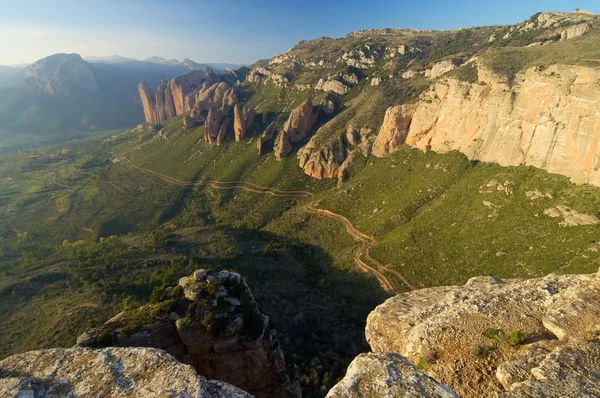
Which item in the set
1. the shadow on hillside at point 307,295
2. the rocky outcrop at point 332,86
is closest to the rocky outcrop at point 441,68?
the rocky outcrop at point 332,86

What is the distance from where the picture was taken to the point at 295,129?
5443 inches

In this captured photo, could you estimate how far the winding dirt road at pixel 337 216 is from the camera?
2594 inches

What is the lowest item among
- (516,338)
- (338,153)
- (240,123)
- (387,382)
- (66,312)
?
(66,312)

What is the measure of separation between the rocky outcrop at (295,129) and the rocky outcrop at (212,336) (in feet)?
349

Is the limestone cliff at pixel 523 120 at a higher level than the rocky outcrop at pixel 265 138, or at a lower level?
higher

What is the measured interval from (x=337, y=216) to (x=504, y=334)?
245 feet

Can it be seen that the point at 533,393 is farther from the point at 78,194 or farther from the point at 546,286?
the point at 78,194

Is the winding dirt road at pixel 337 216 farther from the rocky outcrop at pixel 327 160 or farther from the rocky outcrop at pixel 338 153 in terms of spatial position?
the rocky outcrop at pixel 338 153

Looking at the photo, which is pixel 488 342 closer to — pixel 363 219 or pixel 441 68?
pixel 363 219

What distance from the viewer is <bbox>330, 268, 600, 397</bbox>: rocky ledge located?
13.8 meters

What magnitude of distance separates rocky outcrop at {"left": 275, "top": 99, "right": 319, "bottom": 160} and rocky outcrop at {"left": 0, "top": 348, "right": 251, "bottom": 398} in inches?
4725

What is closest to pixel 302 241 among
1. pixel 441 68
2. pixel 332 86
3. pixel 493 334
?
pixel 493 334

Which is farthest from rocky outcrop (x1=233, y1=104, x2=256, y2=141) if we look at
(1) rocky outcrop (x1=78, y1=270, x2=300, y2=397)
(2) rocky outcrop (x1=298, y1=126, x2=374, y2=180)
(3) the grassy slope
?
(1) rocky outcrop (x1=78, y1=270, x2=300, y2=397)

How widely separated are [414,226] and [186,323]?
58.0 metres
